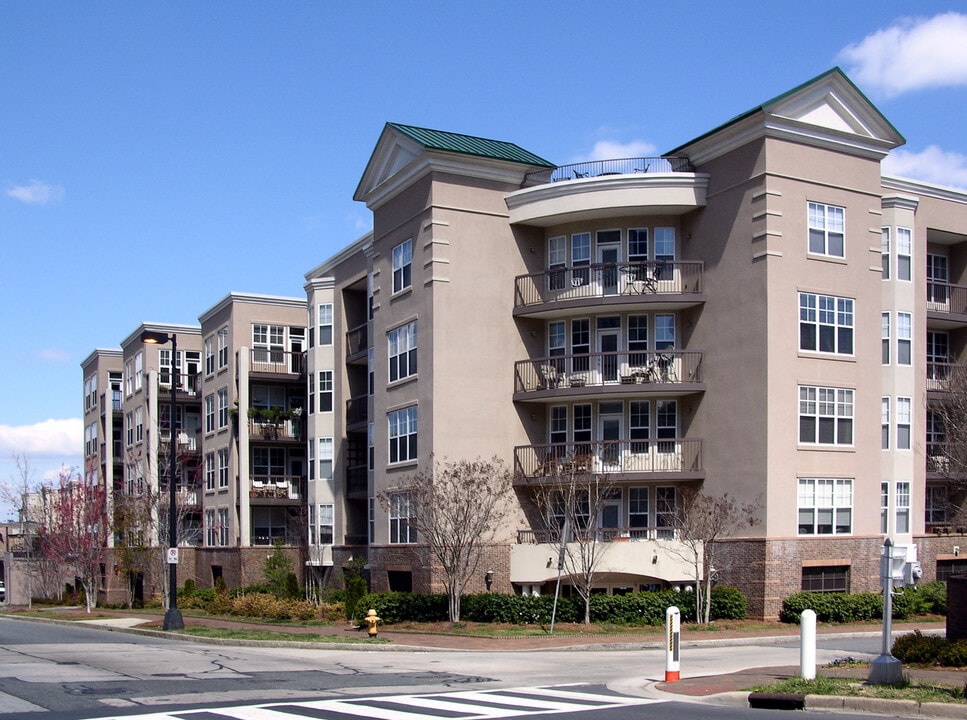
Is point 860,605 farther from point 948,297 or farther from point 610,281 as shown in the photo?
point 948,297

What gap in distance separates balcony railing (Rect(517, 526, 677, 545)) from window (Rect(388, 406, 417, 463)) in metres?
A: 4.80

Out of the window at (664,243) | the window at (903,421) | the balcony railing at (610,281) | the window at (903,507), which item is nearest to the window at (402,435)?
the balcony railing at (610,281)

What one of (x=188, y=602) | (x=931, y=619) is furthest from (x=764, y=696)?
(x=188, y=602)

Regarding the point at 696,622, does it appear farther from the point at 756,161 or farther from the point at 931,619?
the point at 756,161

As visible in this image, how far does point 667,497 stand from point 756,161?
36.9 ft

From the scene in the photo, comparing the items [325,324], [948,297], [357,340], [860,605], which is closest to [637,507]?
[860,605]

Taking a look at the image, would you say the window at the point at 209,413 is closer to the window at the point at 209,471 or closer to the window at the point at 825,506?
the window at the point at 209,471

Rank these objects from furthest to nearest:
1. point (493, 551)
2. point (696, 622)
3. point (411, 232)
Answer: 1. point (411, 232)
2. point (493, 551)
3. point (696, 622)

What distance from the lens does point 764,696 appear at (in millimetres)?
16516

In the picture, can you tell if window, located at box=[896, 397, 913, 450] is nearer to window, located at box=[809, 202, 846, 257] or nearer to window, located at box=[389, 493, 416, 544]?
window, located at box=[809, 202, 846, 257]

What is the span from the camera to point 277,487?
58.7 metres

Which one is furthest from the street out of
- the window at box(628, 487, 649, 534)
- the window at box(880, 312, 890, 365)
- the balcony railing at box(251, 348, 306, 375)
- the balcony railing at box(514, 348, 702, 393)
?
the balcony railing at box(251, 348, 306, 375)

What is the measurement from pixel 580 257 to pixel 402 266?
21.0 feet

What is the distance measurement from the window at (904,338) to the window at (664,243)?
864 cm
